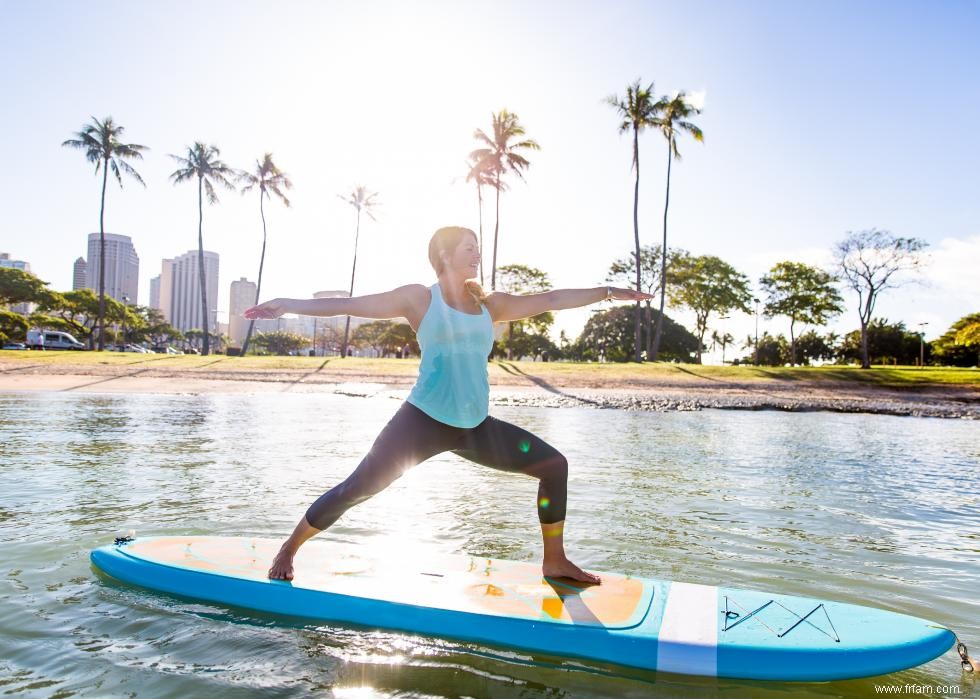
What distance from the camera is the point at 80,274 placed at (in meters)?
170

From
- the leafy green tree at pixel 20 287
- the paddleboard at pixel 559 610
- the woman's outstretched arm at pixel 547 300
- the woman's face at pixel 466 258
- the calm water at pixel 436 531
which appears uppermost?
the leafy green tree at pixel 20 287

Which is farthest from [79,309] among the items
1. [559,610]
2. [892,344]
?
[892,344]

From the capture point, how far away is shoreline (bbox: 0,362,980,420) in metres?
21.8

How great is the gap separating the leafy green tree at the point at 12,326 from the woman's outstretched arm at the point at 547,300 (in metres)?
66.4

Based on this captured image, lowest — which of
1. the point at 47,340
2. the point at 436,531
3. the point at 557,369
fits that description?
the point at 436,531

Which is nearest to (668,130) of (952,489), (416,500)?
(952,489)

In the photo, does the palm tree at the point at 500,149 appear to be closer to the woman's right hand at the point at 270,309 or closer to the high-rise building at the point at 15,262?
the woman's right hand at the point at 270,309

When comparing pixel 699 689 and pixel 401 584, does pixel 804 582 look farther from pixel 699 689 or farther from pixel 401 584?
pixel 401 584

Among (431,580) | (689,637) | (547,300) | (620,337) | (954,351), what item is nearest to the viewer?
(689,637)

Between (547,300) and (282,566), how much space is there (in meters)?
2.14

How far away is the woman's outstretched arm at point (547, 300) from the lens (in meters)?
3.73

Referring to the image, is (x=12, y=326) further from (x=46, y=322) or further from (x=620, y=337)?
(x=620, y=337)

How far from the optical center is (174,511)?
233 inches

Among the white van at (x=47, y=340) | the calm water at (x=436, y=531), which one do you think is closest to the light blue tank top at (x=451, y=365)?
the calm water at (x=436, y=531)
